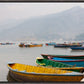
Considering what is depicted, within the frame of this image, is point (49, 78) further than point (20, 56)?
No

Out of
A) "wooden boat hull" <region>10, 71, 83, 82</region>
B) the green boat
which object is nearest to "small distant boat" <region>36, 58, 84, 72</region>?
the green boat

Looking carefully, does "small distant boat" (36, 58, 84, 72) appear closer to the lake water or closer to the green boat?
the green boat

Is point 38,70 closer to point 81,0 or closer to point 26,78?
point 26,78

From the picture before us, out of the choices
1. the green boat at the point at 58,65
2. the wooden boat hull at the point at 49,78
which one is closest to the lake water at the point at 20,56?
the wooden boat hull at the point at 49,78

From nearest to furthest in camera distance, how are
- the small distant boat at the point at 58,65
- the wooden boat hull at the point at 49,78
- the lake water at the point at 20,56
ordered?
1. the wooden boat hull at the point at 49,78
2. the small distant boat at the point at 58,65
3. the lake water at the point at 20,56

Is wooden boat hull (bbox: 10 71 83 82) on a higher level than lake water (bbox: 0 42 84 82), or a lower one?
higher

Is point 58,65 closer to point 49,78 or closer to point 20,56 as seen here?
point 49,78

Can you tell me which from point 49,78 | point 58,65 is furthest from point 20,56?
point 49,78

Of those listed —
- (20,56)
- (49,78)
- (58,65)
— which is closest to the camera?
(49,78)

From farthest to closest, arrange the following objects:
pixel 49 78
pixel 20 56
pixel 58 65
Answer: pixel 20 56 → pixel 58 65 → pixel 49 78

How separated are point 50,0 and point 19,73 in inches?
208

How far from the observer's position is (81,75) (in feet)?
24.2

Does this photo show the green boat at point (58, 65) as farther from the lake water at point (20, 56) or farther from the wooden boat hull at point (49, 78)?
the lake water at point (20, 56)

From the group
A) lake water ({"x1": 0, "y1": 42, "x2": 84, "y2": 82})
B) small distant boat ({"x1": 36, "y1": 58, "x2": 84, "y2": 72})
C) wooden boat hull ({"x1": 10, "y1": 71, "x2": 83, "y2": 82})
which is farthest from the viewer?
lake water ({"x1": 0, "y1": 42, "x2": 84, "y2": 82})
